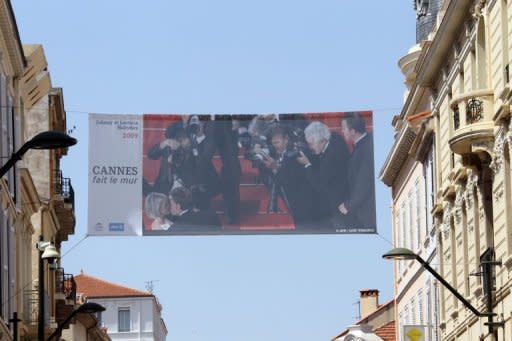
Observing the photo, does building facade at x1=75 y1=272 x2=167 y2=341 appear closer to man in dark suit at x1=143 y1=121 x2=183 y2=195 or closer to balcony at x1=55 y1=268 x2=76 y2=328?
balcony at x1=55 y1=268 x2=76 y2=328

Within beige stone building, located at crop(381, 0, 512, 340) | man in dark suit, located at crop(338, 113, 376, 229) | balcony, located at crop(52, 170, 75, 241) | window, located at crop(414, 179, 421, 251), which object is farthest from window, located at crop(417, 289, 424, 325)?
man in dark suit, located at crop(338, 113, 376, 229)

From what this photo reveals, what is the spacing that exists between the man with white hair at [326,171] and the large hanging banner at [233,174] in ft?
0.08

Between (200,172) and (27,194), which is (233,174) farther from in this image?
(27,194)

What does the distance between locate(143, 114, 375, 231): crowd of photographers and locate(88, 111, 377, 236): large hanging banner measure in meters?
0.02

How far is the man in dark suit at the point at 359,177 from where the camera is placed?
4297cm

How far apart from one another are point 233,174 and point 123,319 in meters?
94.6

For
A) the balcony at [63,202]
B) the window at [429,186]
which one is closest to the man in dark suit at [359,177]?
the window at [429,186]

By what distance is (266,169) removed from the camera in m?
43.8

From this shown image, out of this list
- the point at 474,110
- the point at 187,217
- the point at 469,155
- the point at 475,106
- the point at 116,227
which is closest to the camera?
the point at 475,106

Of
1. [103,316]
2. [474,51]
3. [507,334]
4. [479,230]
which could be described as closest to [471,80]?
[474,51]

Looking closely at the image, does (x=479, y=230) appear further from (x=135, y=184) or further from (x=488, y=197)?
(x=135, y=184)

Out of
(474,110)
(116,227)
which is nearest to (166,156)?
(116,227)

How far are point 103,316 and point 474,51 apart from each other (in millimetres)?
95109

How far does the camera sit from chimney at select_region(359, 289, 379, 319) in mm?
100562
